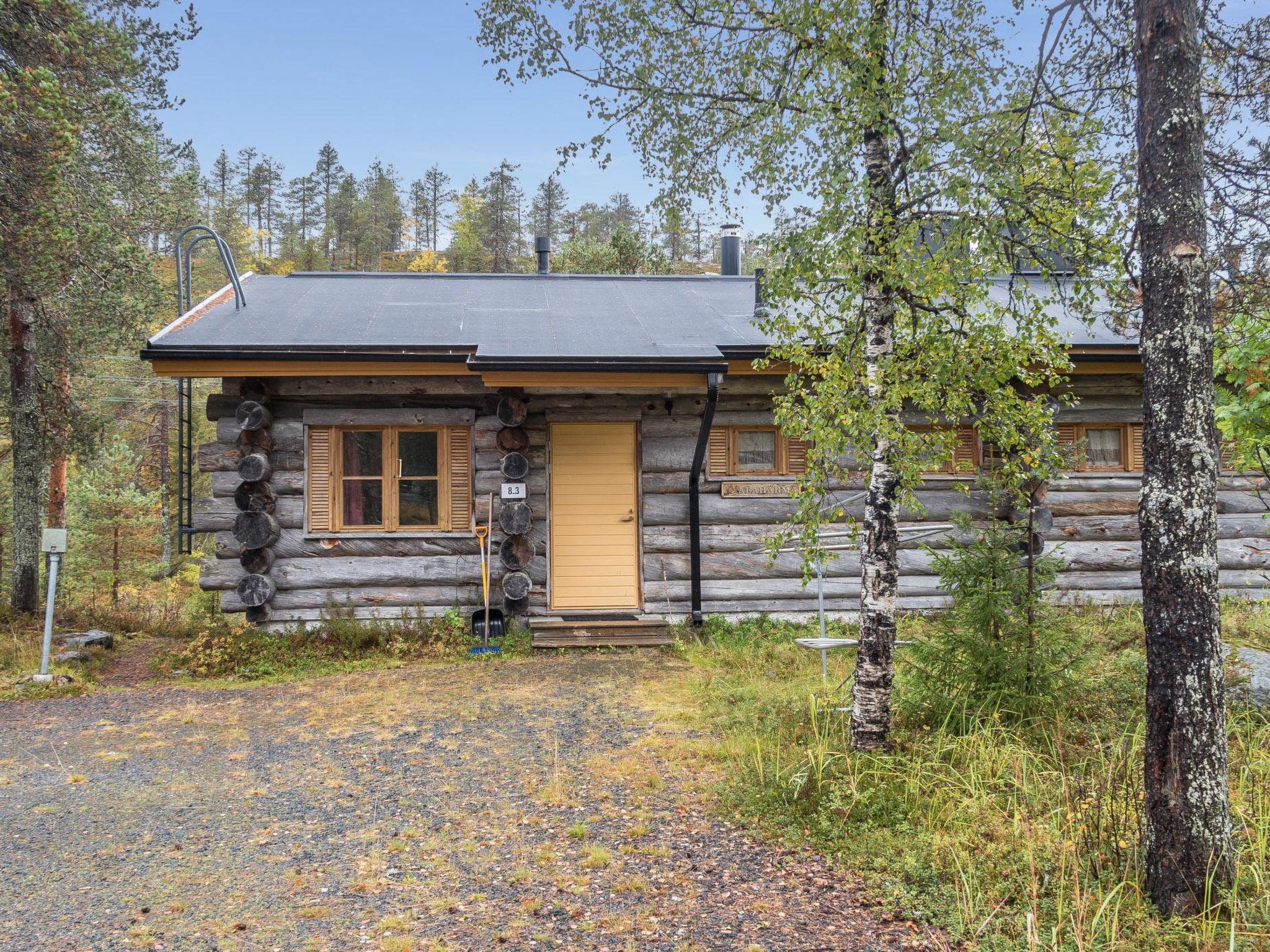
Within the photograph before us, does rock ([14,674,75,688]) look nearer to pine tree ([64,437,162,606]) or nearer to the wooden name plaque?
the wooden name plaque

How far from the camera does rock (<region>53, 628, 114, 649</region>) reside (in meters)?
9.09

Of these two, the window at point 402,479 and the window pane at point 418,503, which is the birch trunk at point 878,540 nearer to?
the window at point 402,479

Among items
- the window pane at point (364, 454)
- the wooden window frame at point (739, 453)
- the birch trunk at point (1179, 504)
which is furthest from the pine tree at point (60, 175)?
the birch trunk at point (1179, 504)

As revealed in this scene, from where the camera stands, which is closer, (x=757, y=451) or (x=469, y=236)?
(x=757, y=451)

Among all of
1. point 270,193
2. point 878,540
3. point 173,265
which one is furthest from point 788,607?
point 270,193

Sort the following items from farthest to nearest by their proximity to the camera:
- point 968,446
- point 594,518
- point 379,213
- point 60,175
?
1. point 379,213
2. point 968,446
3. point 594,518
4. point 60,175

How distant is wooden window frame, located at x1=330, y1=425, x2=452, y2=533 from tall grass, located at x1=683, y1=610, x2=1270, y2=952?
175 inches

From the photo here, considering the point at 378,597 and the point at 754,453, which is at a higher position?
the point at 754,453

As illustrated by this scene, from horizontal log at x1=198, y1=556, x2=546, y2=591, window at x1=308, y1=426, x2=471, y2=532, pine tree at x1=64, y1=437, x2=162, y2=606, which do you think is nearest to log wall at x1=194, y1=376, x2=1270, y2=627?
horizontal log at x1=198, y1=556, x2=546, y2=591

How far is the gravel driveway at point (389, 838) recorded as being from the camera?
3.22 m

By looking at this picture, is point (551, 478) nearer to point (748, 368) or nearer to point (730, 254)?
point (748, 368)

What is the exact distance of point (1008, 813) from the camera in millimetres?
3885

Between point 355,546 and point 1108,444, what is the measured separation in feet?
29.4

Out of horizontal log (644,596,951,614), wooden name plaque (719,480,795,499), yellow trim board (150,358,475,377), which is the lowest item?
horizontal log (644,596,951,614)
